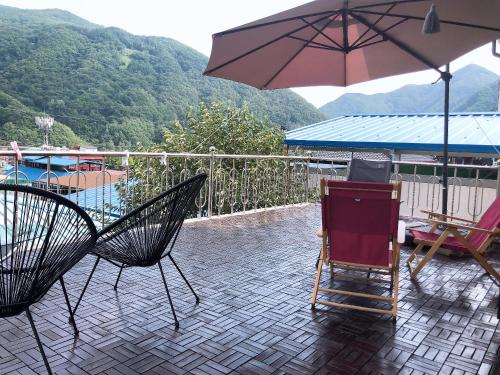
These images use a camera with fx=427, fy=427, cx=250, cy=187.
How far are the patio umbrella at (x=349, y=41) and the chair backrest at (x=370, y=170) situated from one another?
645mm

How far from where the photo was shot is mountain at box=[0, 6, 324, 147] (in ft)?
53.8

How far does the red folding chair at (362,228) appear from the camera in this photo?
2.94m

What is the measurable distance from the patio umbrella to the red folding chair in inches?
46.4

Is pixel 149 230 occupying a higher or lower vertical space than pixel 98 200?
higher

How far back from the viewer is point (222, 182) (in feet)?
24.0

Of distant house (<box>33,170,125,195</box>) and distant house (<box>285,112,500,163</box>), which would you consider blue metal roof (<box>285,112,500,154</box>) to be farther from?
distant house (<box>33,170,125,195</box>)

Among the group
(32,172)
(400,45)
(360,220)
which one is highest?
(400,45)

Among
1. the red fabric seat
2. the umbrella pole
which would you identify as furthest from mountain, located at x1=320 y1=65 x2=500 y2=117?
the red fabric seat

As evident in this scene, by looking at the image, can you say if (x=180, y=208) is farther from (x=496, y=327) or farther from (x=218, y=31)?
(x=496, y=327)

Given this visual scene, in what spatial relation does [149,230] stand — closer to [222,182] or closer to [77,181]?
[77,181]

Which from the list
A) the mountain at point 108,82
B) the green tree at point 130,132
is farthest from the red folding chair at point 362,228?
the green tree at point 130,132

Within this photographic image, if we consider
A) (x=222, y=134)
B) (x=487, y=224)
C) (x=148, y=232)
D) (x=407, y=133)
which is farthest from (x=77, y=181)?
(x=407, y=133)

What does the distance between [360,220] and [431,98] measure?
818 inches

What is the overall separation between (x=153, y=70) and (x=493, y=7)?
19.1m
